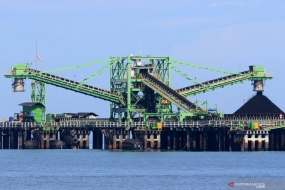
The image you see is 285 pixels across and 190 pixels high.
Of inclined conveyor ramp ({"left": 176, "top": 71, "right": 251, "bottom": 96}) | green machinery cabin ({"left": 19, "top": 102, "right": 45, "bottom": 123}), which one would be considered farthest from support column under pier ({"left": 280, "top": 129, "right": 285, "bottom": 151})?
green machinery cabin ({"left": 19, "top": 102, "right": 45, "bottom": 123})

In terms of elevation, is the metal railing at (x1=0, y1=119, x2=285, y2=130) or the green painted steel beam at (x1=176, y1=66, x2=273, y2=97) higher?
the green painted steel beam at (x1=176, y1=66, x2=273, y2=97)

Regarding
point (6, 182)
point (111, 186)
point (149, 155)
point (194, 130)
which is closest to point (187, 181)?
point (111, 186)

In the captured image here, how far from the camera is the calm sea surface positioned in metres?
109

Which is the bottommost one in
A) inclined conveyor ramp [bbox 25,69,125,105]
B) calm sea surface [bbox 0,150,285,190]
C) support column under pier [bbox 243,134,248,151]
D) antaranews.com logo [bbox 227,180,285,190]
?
antaranews.com logo [bbox 227,180,285,190]

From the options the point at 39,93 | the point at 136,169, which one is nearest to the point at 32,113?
the point at 39,93

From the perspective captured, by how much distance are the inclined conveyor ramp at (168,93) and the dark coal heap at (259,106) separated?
35.4 ft

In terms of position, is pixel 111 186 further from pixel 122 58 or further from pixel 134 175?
pixel 122 58

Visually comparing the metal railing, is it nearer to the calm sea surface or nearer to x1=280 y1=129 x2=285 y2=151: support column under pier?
x1=280 y1=129 x2=285 y2=151: support column under pier

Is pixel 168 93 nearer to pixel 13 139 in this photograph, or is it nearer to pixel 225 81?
pixel 225 81

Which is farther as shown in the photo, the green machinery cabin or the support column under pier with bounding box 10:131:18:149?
the support column under pier with bounding box 10:131:18:149

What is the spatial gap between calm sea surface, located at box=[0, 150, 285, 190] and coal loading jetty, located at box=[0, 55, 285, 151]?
6.34m

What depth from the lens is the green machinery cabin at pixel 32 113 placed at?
590 feet

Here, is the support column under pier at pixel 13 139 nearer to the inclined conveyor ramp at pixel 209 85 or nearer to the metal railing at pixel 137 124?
the metal railing at pixel 137 124

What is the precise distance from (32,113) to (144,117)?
1748 cm
